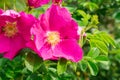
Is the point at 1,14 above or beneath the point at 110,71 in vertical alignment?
above

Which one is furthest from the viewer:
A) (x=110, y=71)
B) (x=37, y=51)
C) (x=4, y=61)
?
(x=110, y=71)

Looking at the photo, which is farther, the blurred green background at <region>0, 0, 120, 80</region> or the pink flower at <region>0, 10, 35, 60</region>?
the blurred green background at <region>0, 0, 120, 80</region>

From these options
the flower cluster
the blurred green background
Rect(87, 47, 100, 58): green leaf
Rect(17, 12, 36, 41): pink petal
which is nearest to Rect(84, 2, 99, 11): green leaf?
the blurred green background

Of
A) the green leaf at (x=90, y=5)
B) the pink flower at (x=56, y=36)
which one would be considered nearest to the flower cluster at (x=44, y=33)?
the pink flower at (x=56, y=36)

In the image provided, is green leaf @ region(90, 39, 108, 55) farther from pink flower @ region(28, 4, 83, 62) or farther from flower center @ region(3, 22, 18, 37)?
flower center @ region(3, 22, 18, 37)

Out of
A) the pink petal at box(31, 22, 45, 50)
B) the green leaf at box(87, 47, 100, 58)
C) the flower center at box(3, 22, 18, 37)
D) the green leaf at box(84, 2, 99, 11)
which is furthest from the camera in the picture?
the green leaf at box(84, 2, 99, 11)

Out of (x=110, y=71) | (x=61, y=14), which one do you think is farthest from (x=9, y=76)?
(x=110, y=71)

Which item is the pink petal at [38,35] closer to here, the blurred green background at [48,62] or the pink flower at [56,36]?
the pink flower at [56,36]

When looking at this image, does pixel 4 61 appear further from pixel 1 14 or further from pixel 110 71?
pixel 110 71

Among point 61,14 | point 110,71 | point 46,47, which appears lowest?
point 110,71
